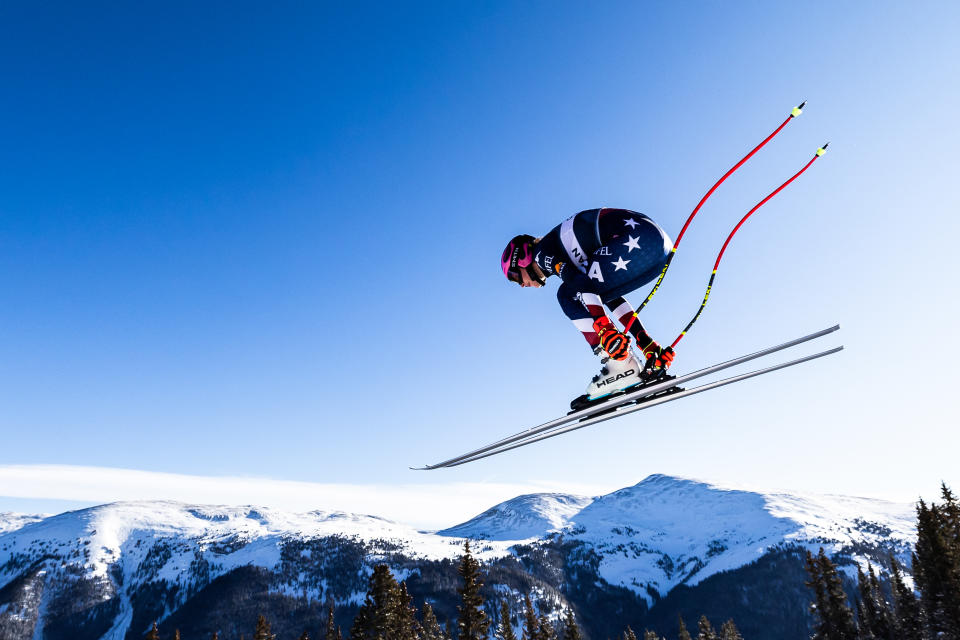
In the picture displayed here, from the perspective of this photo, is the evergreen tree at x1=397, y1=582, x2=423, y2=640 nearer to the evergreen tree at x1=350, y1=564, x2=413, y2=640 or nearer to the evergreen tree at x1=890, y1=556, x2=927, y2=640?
the evergreen tree at x1=350, y1=564, x2=413, y2=640

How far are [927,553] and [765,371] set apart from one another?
56.2 metres

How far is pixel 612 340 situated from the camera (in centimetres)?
541

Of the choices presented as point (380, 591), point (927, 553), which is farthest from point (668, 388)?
point (927, 553)

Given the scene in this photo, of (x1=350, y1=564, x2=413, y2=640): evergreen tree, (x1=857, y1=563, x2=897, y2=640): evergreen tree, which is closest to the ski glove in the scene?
(x1=350, y1=564, x2=413, y2=640): evergreen tree

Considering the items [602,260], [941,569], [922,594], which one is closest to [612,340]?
[602,260]

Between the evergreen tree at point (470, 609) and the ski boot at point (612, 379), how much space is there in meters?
31.7

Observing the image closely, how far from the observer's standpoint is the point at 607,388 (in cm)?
558

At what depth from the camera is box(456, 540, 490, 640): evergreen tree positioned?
112 feet

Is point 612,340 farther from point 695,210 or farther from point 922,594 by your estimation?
point 922,594

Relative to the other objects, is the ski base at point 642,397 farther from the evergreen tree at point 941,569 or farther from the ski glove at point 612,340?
the evergreen tree at point 941,569

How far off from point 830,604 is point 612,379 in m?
61.7

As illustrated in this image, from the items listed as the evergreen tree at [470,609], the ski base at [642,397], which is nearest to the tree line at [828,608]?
the evergreen tree at [470,609]

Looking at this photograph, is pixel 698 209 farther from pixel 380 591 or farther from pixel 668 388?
pixel 380 591

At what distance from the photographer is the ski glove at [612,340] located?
5398 millimetres
